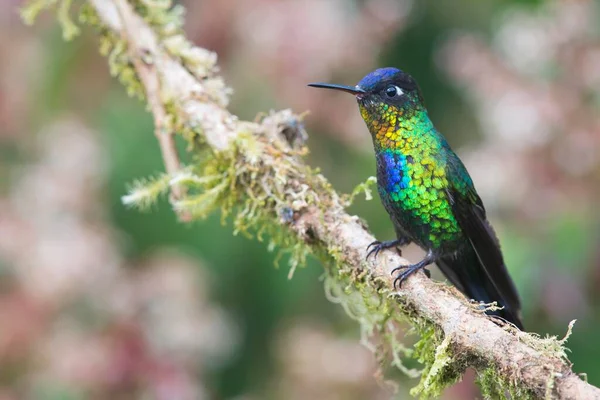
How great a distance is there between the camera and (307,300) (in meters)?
5.09

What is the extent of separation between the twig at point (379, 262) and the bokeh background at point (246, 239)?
4.89 ft

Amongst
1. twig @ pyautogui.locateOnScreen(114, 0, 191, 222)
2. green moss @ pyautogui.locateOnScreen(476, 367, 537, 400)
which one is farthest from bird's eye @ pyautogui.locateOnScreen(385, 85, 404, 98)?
green moss @ pyautogui.locateOnScreen(476, 367, 537, 400)

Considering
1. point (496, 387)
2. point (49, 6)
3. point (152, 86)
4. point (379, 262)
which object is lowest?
point (496, 387)

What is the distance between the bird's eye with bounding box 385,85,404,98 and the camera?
2.63 metres

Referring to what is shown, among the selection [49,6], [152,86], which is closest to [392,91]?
[152,86]

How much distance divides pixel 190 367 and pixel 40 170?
1.61m

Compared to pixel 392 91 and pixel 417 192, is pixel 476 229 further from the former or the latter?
pixel 392 91

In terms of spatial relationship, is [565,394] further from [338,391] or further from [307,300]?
[307,300]

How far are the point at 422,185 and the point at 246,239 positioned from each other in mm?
1979

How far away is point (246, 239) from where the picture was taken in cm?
442

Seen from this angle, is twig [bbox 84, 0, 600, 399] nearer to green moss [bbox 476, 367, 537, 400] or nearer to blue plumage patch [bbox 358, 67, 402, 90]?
green moss [bbox 476, 367, 537, 400]

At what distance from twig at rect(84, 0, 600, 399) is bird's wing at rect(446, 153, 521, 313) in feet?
1.26

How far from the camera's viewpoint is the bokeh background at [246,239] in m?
3.88

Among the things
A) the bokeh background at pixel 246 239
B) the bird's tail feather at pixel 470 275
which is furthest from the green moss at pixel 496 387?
the bokeh background at pixel 246 239
